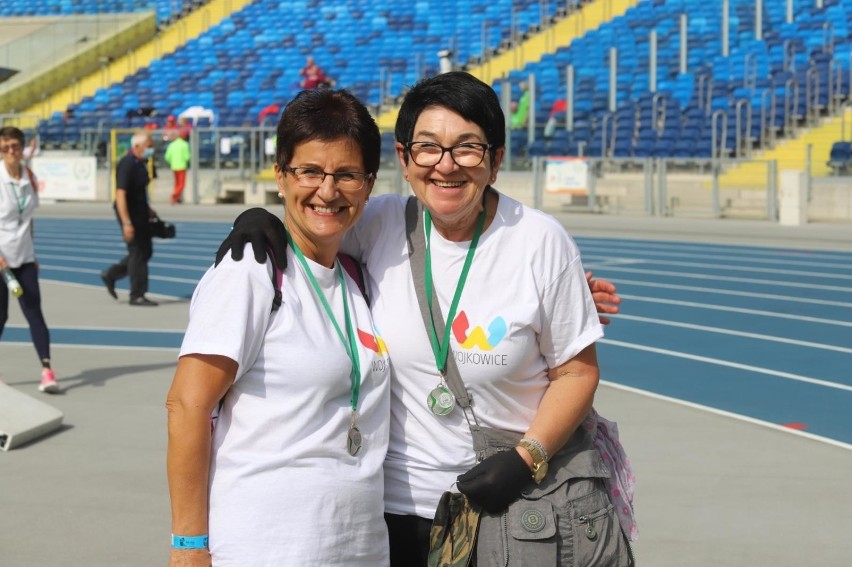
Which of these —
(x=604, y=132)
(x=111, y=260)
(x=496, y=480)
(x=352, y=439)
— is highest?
(x=604, y=132)

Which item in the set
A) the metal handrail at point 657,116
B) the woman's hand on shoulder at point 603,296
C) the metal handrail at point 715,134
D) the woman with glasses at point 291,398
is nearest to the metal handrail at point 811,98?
the metal handrail at point 715,134

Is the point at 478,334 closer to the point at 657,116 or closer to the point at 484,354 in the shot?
the point at 484,354

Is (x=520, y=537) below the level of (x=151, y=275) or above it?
above

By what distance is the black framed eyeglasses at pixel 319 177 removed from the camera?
2727 mm

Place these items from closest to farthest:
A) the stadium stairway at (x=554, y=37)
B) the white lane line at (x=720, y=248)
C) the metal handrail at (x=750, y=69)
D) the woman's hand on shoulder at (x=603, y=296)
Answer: the woman's hand on shoulder at (x=603, y=296) → the white lane line at (x=720, y=248) → the metal handrail at (x=750, y=69) → the stadium stairway at (x=554, y=37)

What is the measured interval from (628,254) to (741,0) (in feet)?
58.0

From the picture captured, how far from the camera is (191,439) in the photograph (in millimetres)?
2520

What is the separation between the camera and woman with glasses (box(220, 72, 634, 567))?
2.80 meters

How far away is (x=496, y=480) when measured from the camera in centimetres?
274

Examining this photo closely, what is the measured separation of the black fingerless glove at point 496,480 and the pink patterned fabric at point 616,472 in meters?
0.28

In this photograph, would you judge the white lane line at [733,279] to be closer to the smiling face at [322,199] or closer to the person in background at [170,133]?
the smiling face at [322,199]

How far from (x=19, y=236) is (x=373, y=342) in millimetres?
6479

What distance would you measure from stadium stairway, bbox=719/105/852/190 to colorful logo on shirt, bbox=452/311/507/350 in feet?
68.7

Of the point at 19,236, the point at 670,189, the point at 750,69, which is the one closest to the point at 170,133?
the point at 670,189
